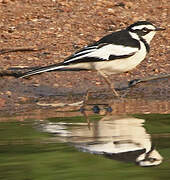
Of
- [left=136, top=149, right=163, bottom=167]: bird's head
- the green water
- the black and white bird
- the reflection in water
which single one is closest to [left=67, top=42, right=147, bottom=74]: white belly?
the black and white bird

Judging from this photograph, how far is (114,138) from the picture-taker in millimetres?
9148

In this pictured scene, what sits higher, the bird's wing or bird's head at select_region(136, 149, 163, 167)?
the bird's wing

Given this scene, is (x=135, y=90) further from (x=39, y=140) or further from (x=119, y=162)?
(x=119, y=162)

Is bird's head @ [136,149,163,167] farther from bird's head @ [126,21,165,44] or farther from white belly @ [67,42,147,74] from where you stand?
bird's head @ [126,21,165,44]

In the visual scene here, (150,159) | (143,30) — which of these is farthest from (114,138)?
(143,30)

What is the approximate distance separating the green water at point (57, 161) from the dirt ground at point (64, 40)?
1849 mm

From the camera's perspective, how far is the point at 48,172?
309 inches

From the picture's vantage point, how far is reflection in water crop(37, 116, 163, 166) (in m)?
8.36

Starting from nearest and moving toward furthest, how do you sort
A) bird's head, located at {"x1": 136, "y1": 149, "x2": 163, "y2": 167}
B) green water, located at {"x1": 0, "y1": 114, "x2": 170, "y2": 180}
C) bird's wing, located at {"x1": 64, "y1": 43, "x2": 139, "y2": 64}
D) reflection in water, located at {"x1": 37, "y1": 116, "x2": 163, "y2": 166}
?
1. green water, located at {"x1": 0, "y1": 114, "x2": 170, "y2": 180}
2. bird's head, located at {"x1": 136, "y1": 149, "x2": 163, "y2": 167}
3. reflection in water, located at {"x1": 37, "y1": 116, "x2": 163, "y2": 166}
4. bird's wing, located at {"x1": 64, "y1": 43, "x2": 139, "y2": 64}

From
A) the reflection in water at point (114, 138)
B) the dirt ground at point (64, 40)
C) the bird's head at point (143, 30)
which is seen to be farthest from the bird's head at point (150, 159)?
the bird's head at point (143, 30)

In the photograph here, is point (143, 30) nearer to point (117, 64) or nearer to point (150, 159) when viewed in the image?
point (117, 64)

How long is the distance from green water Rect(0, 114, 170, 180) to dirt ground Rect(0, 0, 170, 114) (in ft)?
6.06

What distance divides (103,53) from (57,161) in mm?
3679

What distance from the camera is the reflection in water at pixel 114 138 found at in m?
8.36
